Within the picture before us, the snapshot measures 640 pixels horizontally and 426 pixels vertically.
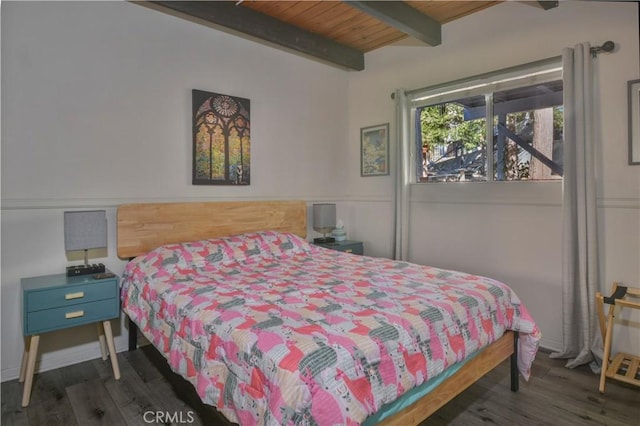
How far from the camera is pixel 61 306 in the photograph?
217 cm

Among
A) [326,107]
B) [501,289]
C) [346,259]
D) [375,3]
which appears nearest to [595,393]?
[501,289]

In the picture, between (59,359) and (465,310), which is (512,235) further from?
(59,359)

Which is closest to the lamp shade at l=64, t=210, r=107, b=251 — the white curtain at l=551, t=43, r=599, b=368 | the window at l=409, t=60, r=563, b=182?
the window at l=409, t=60, r=563, b=182

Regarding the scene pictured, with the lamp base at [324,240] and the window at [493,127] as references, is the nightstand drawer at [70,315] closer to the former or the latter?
the lamp base at [324,240]

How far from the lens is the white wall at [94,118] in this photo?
235cm

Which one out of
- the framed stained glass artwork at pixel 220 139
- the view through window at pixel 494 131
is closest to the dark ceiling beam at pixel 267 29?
the framed stained glass artwork at pixel 220 139

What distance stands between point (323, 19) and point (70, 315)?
10.4 feet

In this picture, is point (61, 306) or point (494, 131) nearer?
point (61, 306)

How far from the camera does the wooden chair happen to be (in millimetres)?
2165

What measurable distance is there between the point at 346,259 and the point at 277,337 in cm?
155

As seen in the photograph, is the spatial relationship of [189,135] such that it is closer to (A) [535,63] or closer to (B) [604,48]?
(A) [535,63]

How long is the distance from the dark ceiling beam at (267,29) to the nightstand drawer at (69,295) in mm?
2160

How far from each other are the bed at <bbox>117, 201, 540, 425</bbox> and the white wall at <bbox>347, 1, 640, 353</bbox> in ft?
3.13

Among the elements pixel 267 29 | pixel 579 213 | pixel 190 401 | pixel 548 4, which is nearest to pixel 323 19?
pixel 267 29
